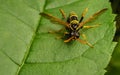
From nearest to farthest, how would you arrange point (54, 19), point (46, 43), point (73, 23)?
point (46, 43) → point (54, 19) → point (73, 23)

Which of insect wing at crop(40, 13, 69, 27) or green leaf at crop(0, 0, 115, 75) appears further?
insect wing at crop(40, 13, 69, 27)

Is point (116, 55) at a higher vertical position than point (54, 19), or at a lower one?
lower

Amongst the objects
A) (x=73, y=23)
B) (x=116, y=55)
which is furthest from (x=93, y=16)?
(x=116, y=55)

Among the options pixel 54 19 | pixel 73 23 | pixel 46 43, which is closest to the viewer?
pixel 46 43

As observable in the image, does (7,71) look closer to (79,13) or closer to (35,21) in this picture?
(35,21)

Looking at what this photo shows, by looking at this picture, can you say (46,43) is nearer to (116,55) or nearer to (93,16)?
(93,16)

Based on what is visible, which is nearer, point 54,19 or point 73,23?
point 54,19

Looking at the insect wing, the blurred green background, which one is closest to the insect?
the insect wing

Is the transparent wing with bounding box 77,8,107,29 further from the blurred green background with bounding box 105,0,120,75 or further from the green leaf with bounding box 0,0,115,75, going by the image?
the blurred green background with bounding box 105,0,120,75

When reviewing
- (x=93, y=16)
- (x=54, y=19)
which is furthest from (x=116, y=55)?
(x=54, y=19)

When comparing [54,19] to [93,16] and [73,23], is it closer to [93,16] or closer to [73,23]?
[73,23]
